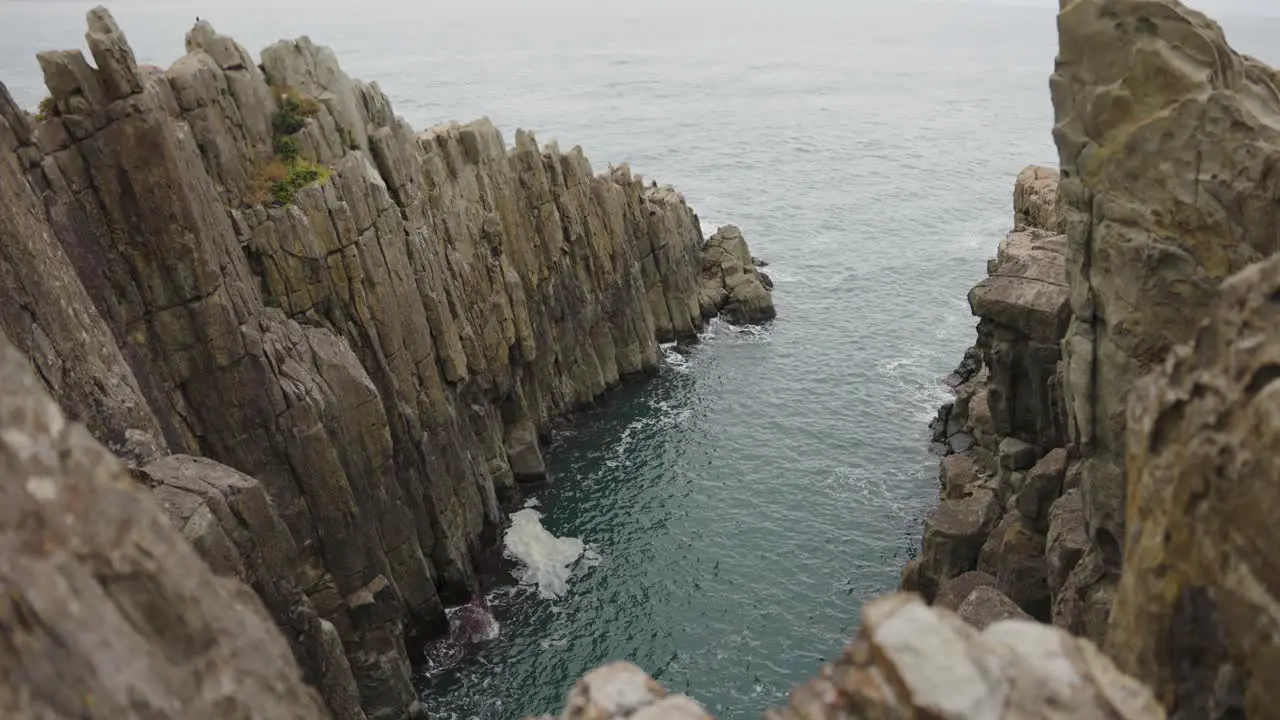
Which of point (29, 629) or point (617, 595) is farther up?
point (29, 629)

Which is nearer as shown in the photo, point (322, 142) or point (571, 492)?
point (322, 142)

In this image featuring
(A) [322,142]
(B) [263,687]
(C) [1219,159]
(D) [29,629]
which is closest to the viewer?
(D) [29,629]

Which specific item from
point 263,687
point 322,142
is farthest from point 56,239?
point 263,687

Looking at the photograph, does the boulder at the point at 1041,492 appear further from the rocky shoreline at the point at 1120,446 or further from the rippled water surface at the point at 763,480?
the rippled water surface at the point at 763,480

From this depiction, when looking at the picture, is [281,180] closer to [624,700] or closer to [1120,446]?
[1120,446]

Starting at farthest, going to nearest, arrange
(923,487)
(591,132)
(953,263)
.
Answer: (591,132) → (953,263) → (923,487)

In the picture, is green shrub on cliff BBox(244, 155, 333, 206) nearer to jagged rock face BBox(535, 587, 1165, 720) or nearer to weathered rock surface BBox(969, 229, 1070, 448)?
weathered rock surface BBox(969, 229, 1070, 448)

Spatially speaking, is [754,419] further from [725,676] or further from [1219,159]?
[1219,159]

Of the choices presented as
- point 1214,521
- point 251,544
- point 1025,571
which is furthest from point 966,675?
point 1025,571
